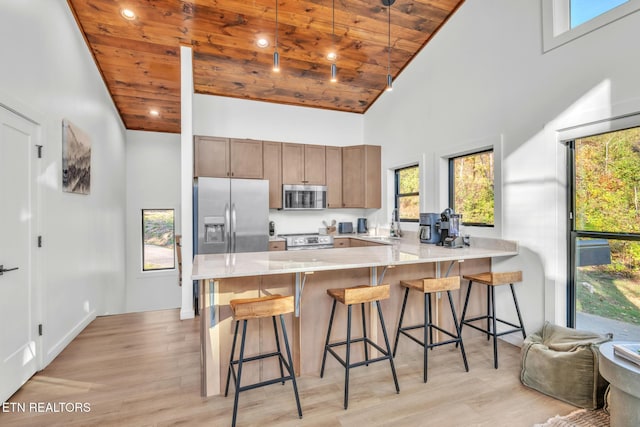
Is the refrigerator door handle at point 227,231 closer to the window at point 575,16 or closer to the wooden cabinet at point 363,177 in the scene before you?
the wooden cabinet at point 363,177

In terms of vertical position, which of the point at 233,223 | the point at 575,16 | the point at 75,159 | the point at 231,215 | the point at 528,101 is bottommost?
the point at 233,223

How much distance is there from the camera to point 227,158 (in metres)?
4.46

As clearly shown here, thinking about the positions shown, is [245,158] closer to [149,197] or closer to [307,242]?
[307,242]

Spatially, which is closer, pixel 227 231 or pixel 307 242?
pixel 227 231

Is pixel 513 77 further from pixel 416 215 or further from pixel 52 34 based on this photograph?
pixel 52 34

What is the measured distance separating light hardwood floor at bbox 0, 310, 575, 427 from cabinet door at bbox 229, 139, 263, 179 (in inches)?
98.9

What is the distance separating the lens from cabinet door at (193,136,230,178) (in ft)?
14.1

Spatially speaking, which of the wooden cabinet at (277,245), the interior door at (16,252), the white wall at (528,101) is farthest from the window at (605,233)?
the interior door at (16,252)

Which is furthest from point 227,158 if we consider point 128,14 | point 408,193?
point 408,193

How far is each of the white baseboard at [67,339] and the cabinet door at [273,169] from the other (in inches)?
104

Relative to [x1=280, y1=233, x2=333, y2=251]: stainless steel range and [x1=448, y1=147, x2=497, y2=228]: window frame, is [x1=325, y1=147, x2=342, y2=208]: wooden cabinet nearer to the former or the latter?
[x1=280, y1=233, x2=333, y2=251]: stainless steel range

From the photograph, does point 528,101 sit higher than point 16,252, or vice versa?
point 528,101

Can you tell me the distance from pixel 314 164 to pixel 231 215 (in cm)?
168

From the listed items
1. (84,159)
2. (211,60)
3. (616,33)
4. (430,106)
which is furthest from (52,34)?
(616,33)
